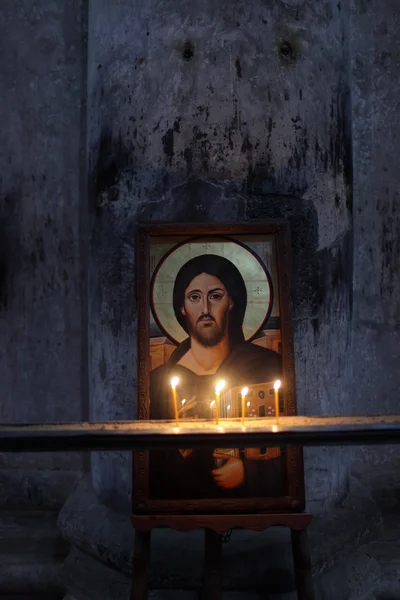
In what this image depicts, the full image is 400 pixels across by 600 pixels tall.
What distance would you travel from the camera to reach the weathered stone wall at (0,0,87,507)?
127 inches

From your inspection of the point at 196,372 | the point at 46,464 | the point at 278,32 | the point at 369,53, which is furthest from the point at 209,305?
the point at 369,53

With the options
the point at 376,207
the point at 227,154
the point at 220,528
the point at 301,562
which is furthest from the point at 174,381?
the point at 376,207

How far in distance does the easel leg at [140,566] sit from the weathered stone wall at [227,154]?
1.83ft

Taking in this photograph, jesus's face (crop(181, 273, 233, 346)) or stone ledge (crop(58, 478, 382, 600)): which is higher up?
jesus's face (crop(181, 273, 233, 346))

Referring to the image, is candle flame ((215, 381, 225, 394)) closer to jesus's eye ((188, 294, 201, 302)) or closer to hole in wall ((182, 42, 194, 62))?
jesus's eye ((188, 294, 201, 302))

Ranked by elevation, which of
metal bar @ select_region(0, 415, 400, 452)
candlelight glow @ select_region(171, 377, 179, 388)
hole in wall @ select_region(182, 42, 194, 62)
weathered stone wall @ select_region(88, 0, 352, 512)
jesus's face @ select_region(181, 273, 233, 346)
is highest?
hole in wall @ select_region(182, 42, 194, 62)

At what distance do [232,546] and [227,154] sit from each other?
1.74 metres

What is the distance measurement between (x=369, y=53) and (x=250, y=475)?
248cm

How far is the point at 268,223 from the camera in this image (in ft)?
7.44

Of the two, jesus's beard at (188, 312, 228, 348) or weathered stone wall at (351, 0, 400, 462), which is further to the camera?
weathered stone wall at (351, 0, 400, 462)

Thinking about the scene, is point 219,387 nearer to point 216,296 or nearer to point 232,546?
point 216,296

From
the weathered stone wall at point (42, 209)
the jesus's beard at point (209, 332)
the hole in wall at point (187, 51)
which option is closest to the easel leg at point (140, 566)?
the jesus's beard at point (209, 332)

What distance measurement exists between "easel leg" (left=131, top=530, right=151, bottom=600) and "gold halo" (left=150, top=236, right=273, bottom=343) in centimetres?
77

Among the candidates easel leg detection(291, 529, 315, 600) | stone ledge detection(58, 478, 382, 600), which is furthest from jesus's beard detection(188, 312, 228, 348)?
stone ledge detection(58, 478, 382, 600)
